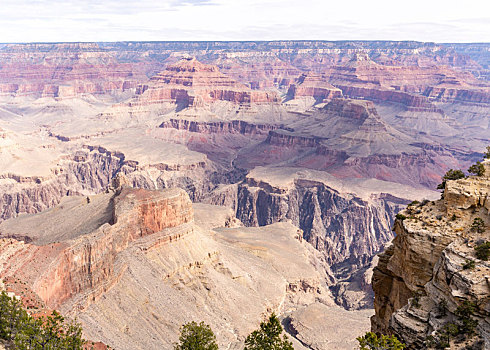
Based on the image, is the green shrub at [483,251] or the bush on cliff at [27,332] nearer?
the green shrub at [483,251]

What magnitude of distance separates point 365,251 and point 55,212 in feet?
325

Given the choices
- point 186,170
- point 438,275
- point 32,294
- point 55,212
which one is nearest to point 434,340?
point 438,275

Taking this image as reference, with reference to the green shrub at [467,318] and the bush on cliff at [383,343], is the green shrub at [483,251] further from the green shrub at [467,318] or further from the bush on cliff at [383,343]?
the bush on cliff at [383,343]

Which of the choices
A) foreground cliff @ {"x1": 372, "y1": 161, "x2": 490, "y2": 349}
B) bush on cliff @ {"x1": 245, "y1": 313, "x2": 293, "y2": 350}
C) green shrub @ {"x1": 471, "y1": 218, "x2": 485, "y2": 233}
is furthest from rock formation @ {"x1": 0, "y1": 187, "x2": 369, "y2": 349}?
green shrub @ {"x1": 471, "y1": 218, "x2": 485, "y2": 233}

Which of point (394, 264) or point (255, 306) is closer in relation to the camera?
point (394, 264)

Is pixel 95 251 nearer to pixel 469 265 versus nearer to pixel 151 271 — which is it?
pixel 151 271

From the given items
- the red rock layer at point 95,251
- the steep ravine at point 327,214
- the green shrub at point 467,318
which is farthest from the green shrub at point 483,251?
the steep ravine at point 327,214

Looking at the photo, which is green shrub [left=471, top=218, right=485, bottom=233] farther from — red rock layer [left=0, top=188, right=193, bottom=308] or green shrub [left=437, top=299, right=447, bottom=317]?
red rock layer [left=0, top=188, right=193, bottom=308]

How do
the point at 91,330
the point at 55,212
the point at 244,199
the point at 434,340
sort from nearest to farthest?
the point at 434,340 → the point at 91,330 → the point at 55,212 → the point at 244,199

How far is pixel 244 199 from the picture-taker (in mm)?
171000

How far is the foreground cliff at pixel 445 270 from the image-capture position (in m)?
24.4

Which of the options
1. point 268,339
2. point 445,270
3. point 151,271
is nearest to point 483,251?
point 445,270

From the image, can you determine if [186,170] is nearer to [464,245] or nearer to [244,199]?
[244,199]

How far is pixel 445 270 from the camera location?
87.1 ft
